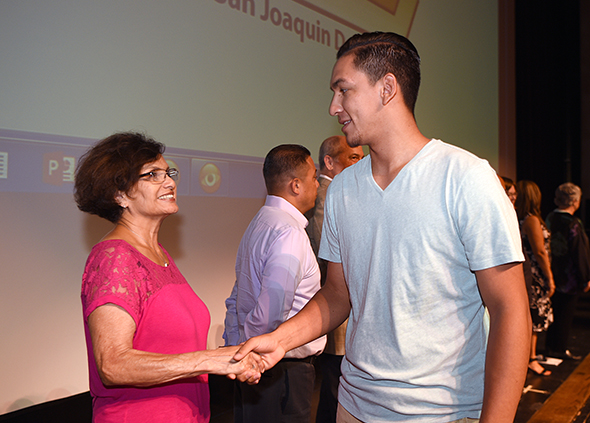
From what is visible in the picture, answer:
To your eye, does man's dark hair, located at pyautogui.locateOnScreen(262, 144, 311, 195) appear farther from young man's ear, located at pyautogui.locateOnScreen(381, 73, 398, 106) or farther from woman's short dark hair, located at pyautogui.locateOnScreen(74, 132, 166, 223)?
young man's ear, located at pyautogui.locateOnScreen(381, 73, 398, 106)

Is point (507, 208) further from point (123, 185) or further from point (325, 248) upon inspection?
point (123, 185)

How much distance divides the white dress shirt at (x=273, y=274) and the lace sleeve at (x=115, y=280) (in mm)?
722

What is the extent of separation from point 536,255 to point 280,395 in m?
2.93

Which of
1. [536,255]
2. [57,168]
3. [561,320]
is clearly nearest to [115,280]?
[57,168]

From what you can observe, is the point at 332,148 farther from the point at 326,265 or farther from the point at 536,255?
the point at 536,255

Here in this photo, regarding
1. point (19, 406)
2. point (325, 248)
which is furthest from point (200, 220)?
point (325, 248)

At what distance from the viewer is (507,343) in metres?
1.02

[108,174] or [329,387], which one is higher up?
[108,174]

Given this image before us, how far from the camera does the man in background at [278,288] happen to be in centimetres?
205

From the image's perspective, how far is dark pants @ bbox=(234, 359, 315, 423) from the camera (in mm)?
2086

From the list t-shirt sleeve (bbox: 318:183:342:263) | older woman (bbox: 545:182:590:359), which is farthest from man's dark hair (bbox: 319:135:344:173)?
older woman (bbox: 545:182:590:359)

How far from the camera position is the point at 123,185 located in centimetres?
157

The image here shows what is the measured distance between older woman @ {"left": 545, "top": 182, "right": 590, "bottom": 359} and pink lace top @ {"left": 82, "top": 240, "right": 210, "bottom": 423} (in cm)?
421

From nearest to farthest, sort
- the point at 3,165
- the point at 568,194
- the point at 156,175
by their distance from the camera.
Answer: the point at 156,175
the point at 3,165
the point at 568,194
